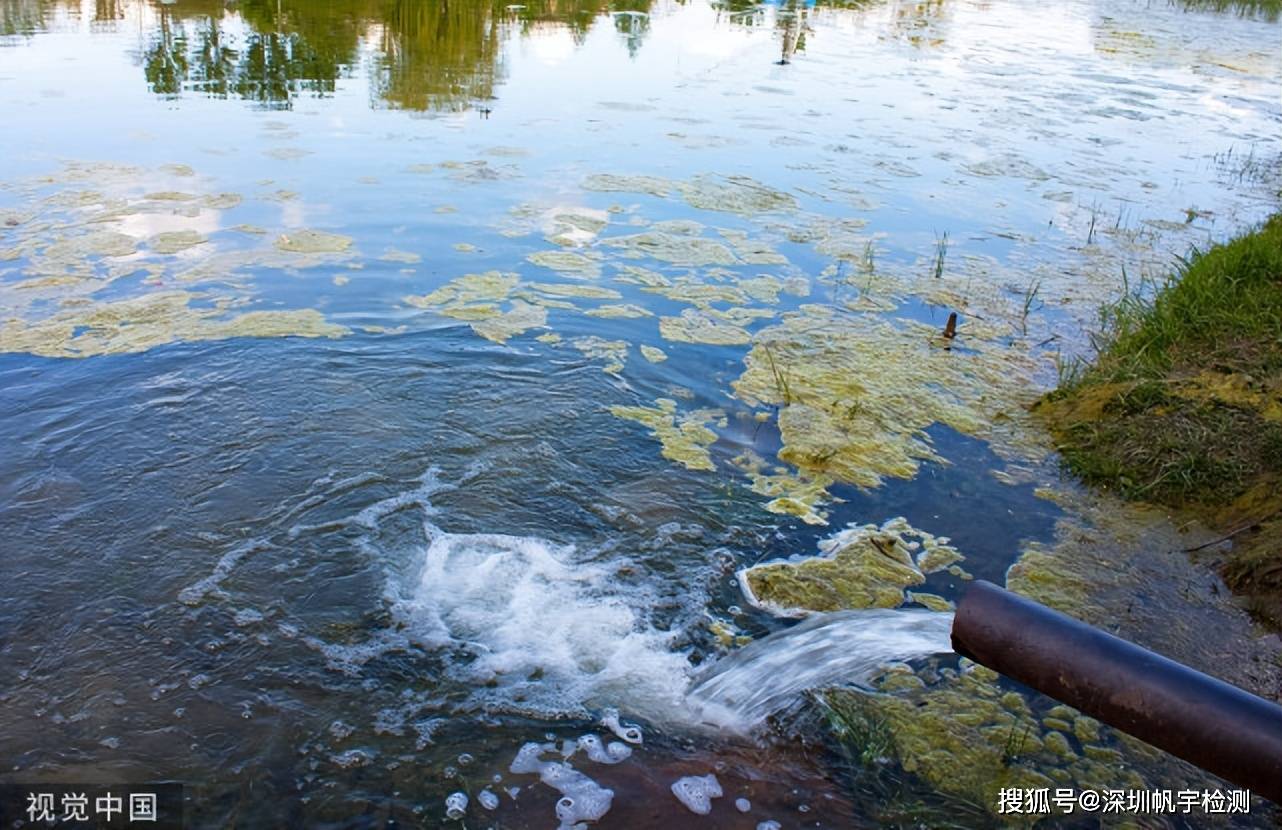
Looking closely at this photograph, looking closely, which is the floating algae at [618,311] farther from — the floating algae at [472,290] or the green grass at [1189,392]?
the green grass at [1189,392]

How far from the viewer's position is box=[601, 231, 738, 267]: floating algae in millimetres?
5758

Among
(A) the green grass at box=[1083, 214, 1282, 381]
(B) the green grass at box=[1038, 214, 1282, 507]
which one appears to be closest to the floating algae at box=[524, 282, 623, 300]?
(B) the green grass at box=[1038, 214, 1282, 507]

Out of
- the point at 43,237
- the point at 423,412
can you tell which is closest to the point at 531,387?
the point at 423,412

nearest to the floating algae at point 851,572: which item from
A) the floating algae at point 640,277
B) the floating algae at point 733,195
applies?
the floating algae at point 640,277

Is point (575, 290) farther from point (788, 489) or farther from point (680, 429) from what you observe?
point (788, 489)

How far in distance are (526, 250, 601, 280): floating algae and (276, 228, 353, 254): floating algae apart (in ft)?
3.67

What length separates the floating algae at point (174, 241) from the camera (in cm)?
543

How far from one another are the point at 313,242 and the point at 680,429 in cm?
291

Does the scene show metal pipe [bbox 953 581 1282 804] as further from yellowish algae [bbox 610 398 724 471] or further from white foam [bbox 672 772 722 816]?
yellowish algae [bbox 610 398 724 471]

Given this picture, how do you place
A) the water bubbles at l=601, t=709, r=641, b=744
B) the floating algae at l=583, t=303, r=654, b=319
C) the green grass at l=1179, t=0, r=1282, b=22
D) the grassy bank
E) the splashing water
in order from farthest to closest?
the green grass at l=1179, t=0, r=1282, b=22 → the floating algae at l=583, t=303, r=654, b=319 → the grassy bank → the splashing water → the water bubbles at l=601, t=709, r=641, b=744

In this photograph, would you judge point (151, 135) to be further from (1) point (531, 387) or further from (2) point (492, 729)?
(2) point (492, 729)

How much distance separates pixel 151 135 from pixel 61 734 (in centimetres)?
671

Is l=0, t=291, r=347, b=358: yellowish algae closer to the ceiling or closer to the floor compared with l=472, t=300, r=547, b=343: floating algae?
closer to the floor

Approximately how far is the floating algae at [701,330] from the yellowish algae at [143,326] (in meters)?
1.60
